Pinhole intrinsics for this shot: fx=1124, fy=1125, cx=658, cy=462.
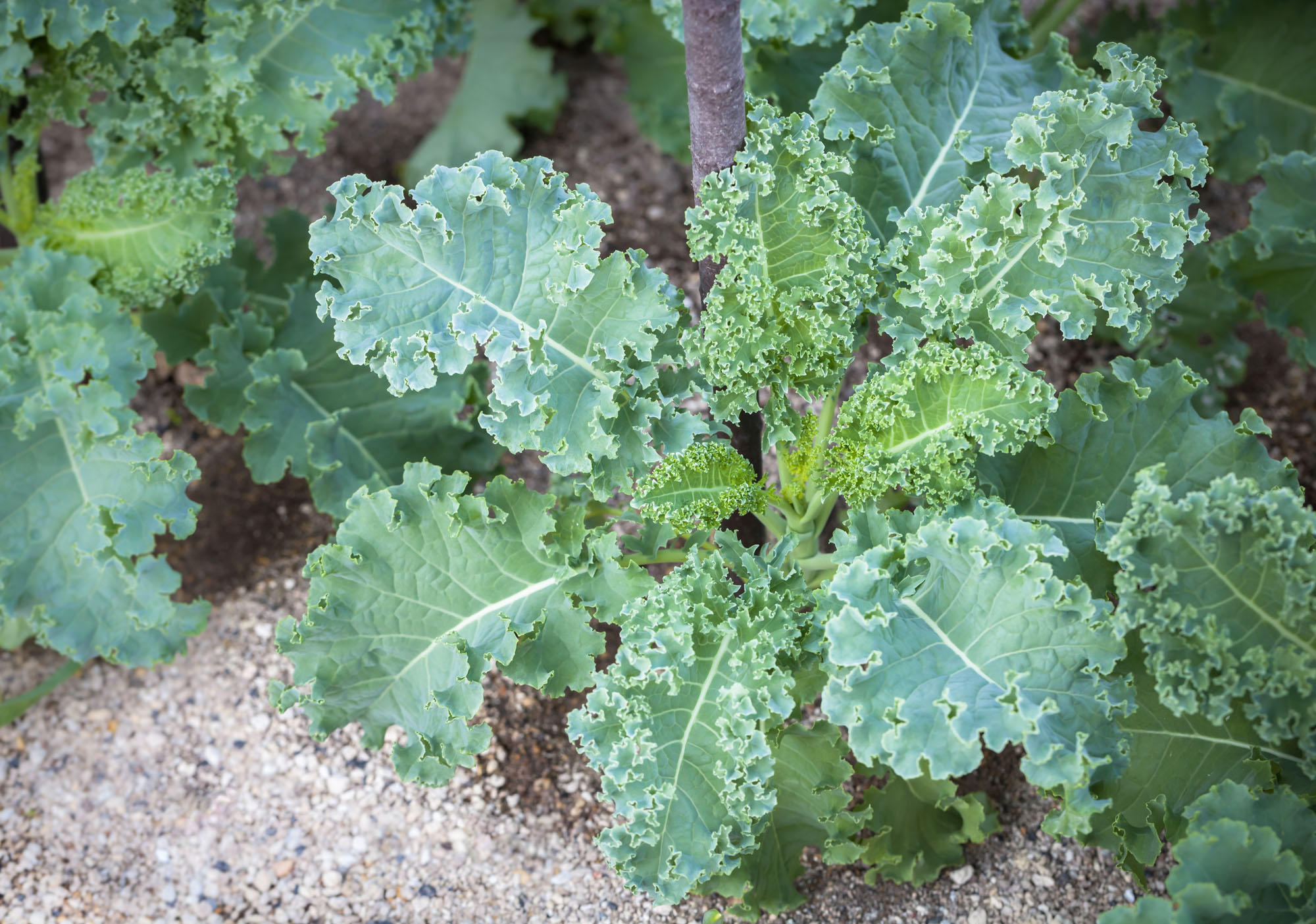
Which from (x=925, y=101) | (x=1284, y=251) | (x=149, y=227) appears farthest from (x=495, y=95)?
(x=1284, y=251)

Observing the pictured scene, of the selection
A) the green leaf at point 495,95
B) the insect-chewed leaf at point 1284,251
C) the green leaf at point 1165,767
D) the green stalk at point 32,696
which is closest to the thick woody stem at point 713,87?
the green leaf at point 1165,767

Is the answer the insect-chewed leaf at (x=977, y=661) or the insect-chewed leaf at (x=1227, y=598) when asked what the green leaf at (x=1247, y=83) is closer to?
the insect-chewed leaf at (x=1227, y=598)

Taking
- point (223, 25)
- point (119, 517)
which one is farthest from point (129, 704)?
point (223, 25)

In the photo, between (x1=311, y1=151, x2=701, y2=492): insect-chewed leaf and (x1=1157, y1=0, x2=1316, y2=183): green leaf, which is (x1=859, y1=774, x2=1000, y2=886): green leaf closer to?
(x1=311, y1=151, x2=701, y2=492): insect-chewed leaf

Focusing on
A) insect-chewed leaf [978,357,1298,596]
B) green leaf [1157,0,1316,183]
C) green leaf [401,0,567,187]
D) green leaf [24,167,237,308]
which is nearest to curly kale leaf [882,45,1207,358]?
insect-chewed leaf [978,357,1298,596]

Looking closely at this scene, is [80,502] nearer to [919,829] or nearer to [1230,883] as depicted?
[919,829]

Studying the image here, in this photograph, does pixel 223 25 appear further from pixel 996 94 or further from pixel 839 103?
pixel 996 94
